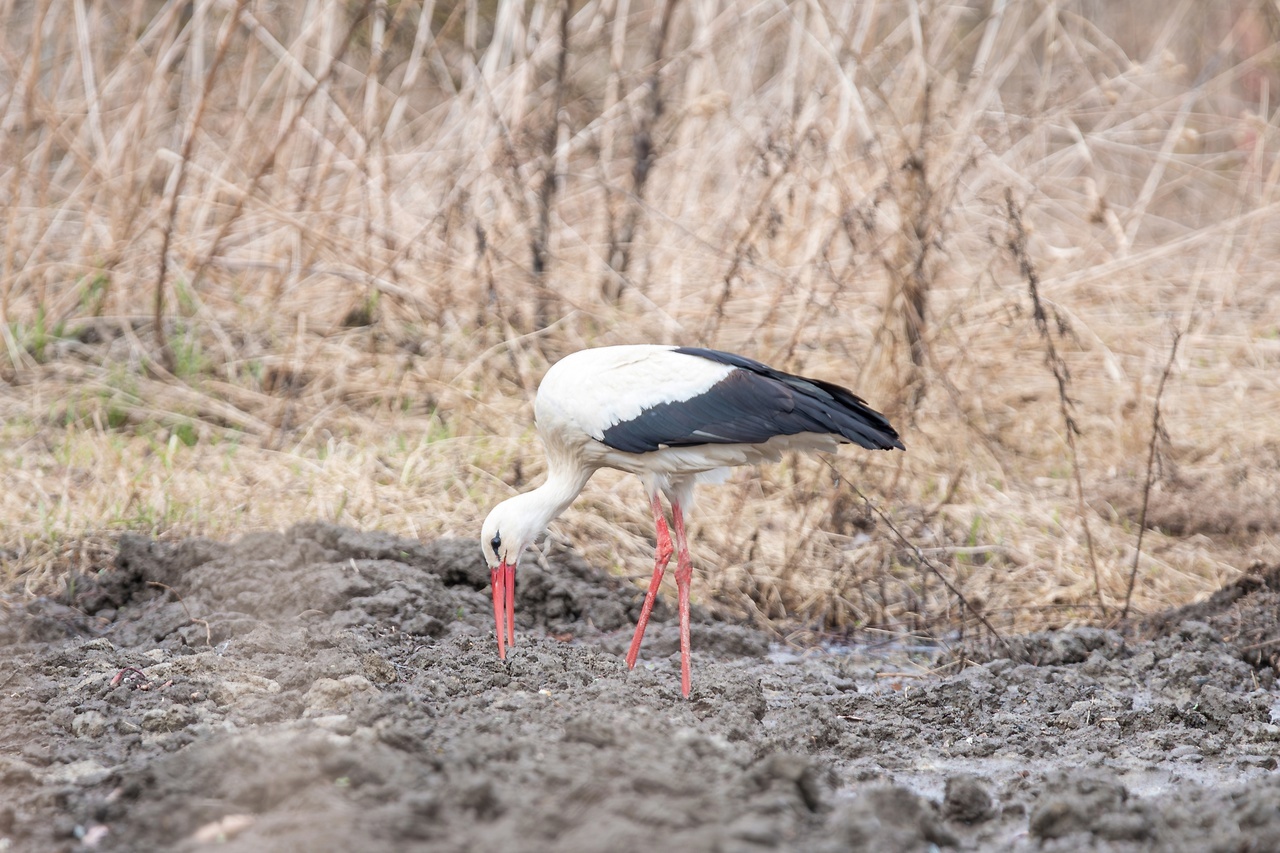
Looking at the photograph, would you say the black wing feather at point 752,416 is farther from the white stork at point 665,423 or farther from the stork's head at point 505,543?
the stork's head at point 505,543

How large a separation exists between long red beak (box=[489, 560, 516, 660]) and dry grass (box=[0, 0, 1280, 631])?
1.11 metres

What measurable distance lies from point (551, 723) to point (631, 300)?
4.21m

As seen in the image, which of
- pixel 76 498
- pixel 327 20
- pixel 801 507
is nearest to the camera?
pixel 76 498

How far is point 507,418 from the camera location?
248 inches

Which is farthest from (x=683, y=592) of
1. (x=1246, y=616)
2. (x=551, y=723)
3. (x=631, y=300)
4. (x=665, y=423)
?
(x=631, y=300)

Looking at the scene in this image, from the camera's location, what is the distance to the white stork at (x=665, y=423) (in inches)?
159

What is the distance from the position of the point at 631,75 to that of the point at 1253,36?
723 centimetres

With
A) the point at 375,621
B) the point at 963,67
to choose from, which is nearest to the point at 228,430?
the point at 375,621

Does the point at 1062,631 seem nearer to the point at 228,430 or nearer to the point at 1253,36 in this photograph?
the point at 228,430

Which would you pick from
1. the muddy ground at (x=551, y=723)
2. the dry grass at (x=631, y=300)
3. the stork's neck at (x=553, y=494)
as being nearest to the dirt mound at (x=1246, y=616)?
the muddy ground at (x=551, y=723)

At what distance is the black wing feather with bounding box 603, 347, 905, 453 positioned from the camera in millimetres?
4004

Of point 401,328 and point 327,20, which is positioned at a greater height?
point 327,20

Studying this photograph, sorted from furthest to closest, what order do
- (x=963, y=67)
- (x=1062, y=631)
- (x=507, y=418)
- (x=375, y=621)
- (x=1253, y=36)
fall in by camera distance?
1. (x=1253, y=36)
2. (x=963, y=67)
3. (x=507, y=418)
4. (x=1062, y=631)
5. (x=375, y=621)

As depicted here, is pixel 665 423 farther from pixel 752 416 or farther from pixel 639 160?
pixel 639 160
